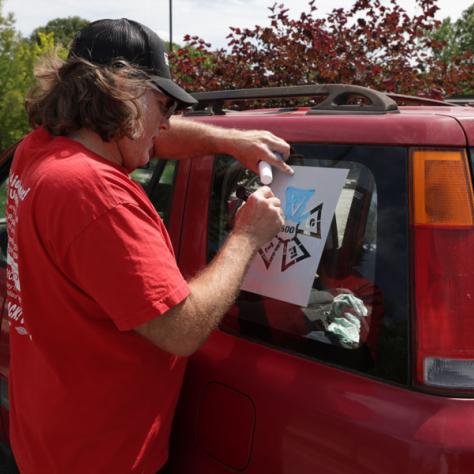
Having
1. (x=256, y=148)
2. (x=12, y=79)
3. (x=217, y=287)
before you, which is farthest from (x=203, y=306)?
(x=12, y=79)

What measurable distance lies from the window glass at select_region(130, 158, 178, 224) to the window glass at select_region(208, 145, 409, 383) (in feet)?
1.56

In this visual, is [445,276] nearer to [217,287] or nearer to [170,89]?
[217,287]

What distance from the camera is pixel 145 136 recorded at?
153cm

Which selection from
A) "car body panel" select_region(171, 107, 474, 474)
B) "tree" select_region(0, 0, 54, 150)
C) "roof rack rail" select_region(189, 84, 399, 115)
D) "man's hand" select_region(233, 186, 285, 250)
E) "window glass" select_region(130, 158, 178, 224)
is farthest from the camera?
"tree" select_region(0, 0, 54, 150)

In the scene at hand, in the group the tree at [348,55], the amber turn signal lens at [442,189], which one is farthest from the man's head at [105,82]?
the tree at [348,55]

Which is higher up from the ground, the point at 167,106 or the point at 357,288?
the point at 167,106

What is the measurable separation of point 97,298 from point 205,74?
4.67 metres

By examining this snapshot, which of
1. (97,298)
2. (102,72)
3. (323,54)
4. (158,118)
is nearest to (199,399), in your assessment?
(97,298)

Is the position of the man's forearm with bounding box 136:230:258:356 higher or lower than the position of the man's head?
lower

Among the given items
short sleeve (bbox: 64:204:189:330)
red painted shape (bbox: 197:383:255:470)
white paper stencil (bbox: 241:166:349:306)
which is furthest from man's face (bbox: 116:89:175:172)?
red painted shape (bbox: 197:383:255:470)

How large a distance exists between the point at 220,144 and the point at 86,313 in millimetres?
687

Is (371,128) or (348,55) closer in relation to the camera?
(371,128)

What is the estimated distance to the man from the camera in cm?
129

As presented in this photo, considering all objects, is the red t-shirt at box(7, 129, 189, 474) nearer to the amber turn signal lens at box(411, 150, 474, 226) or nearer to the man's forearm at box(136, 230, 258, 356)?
the man's forearm at box(136, 230, 258, 356)
